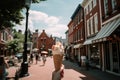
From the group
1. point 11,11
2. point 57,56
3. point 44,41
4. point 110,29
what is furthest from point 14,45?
point 44,41

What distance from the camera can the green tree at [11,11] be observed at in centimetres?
1288

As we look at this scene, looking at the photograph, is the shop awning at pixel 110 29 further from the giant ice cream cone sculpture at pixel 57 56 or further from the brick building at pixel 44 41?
the brick building at pixel 44 41

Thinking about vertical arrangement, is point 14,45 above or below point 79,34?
below

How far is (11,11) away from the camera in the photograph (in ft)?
45.8

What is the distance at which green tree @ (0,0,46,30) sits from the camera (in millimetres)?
12876

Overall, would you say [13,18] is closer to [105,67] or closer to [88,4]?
[105,67]

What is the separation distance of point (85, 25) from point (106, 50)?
966 cm

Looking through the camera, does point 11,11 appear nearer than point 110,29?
Yes

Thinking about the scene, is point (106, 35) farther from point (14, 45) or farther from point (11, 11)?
point (14, 45)

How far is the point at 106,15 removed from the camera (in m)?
18.0

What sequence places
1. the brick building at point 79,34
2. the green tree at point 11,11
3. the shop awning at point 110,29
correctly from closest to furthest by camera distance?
the green tree at point 11,11 < the shop awning at point 110,29 < the brick building at point 79,34

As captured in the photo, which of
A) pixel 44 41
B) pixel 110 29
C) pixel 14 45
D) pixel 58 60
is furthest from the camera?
pixel 44 41

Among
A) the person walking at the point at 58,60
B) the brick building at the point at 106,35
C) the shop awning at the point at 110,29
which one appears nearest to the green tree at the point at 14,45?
the brick building at the point at 106,35

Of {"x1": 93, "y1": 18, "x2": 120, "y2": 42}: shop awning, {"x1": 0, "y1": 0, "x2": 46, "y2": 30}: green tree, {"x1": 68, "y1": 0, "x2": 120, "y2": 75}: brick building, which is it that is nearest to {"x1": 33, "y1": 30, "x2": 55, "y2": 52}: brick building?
{"x1": 68, "y1": 0, "x2": 120, "y2": 75}: brick building
